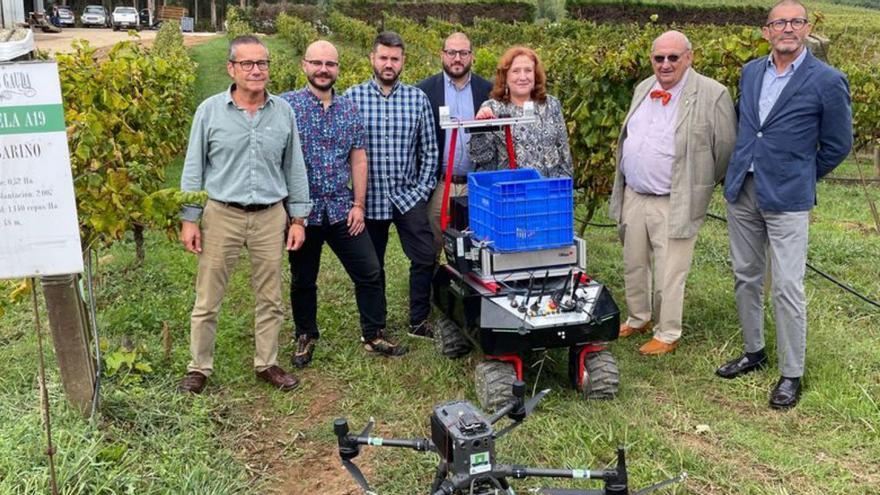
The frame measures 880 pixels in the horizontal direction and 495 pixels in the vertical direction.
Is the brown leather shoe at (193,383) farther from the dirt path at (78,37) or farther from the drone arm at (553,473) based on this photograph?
the dirt path at (78,37)

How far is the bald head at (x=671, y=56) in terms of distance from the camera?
474cm

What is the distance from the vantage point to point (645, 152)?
496cm

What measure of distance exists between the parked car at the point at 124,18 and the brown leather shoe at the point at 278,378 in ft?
146

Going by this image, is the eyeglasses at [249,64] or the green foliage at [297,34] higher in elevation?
the green foliage at [297,34]

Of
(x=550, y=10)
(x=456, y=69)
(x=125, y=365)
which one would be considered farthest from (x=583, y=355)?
(x=550, y=10)

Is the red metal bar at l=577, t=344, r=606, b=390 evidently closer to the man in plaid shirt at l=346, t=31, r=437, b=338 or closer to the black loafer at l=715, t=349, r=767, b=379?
the black loafer at l=715, t=349, r=767, b=379

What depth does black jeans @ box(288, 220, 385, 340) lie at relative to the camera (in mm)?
4910

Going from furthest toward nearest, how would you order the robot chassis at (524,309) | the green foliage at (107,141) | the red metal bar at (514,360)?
the red metal bar at (514,360) → the robot chassis at (524,309) → the green foliage at (107,141)

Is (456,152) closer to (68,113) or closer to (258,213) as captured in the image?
(258,213)

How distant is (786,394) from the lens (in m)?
4.40

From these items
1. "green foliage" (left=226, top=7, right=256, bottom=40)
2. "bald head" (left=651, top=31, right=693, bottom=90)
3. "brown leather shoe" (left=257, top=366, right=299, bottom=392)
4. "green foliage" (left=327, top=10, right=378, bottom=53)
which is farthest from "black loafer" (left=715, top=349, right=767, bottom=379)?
"green foliage" (left=327, top=10, right=378, bottom=53)

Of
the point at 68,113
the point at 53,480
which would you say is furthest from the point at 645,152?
the point at 53,480

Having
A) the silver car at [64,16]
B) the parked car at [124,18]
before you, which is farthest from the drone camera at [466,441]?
the silver car at [64,16]

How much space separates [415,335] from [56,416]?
Result: 2.37m
